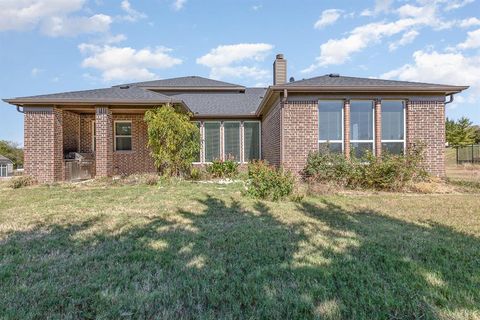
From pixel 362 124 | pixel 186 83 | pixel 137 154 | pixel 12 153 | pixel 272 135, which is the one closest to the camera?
pixel 362 124

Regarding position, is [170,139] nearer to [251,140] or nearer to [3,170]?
[251,140]

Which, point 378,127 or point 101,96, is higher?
point 101,96


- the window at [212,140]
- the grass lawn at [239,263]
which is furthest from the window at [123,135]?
the grass lawn at [239,263]

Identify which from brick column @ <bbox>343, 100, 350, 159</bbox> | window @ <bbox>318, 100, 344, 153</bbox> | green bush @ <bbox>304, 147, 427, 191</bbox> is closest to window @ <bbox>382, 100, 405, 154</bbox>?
green bush @ <bbox>304, 147, 427, 191</bbox>

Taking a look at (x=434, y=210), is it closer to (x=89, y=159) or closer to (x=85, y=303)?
(x=85, y=303)

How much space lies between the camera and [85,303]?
2.25 m

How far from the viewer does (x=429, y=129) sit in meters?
9.80

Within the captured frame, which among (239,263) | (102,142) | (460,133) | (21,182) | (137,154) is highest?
(460,133)

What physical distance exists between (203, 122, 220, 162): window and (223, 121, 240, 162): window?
1.11 ft

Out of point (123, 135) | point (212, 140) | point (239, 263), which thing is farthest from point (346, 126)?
point (123, 135)

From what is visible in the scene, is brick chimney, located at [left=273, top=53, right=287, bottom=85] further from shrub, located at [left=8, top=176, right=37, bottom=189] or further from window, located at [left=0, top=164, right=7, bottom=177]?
window, located at [left=0, top=164, right=7, bottom=177]

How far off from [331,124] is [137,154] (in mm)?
8464

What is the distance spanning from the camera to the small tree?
10.3m

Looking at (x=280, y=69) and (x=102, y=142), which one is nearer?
(x=102, y=142)
